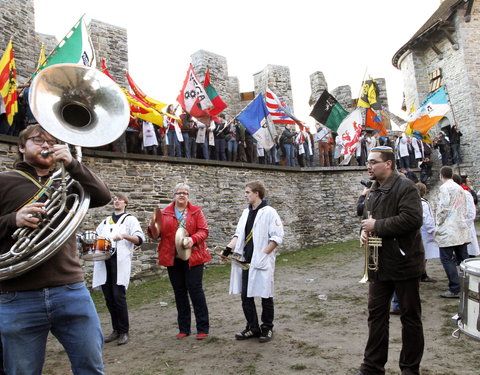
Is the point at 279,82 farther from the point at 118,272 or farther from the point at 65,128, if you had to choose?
the point at 65,128

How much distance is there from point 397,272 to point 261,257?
1842 mm

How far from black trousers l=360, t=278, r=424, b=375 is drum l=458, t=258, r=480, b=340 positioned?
346 millimetres

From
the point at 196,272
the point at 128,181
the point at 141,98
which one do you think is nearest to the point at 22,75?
the point at 141,98

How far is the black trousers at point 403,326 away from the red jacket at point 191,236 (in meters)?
2.27

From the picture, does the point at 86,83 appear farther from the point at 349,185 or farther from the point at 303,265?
the point at 349,185

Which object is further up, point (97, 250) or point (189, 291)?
point (97, 250)

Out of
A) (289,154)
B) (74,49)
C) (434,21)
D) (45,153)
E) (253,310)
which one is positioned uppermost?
(434,21)

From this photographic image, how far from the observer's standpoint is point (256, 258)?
4.82 meters

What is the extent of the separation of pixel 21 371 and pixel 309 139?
15.4 metres

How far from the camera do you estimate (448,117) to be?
21.0m

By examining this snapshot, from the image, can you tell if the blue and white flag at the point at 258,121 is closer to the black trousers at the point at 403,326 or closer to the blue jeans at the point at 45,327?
the black trousers at the point at 403,326

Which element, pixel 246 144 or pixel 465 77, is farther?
pixel 465 77

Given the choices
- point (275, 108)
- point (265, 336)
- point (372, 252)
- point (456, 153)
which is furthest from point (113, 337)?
point (456, 153)

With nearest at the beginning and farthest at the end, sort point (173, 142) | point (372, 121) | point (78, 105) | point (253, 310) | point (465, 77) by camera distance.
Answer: point (78, 105) → point (253, 310) → point (173, 142) → point (372, 121) → point (465, 77)
